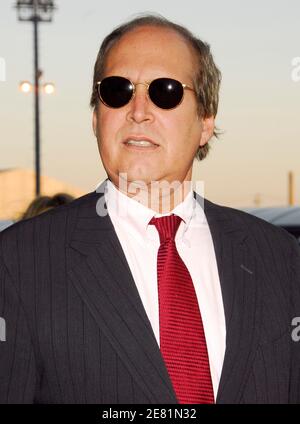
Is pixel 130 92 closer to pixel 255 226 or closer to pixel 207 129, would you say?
pixel 207 129

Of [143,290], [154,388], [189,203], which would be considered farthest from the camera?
[189,203]

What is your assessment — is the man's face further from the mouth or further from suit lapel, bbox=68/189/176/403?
suit lapel, bbox=68/189/176/403

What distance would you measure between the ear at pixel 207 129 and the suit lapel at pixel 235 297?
23 cm

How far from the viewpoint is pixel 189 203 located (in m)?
2.97

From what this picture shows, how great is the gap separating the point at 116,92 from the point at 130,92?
0.20 feet

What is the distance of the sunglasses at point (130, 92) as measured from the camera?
2752 mm

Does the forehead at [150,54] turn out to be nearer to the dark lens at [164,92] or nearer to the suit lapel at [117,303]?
the dark lens at [164,92]

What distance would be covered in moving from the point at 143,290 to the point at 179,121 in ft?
1.90

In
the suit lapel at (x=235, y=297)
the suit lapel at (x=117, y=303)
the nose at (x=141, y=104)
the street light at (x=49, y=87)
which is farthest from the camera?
the street light at (x=49, y=87)

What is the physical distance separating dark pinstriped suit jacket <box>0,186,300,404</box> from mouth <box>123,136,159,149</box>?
0.89 feet

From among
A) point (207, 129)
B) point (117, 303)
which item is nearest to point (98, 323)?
point (117, 303)

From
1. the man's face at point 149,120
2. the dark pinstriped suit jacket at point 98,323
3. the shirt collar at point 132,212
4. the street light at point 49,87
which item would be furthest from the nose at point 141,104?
the street light at point 49,87

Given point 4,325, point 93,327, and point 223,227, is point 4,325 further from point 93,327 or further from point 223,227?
point 223,227
